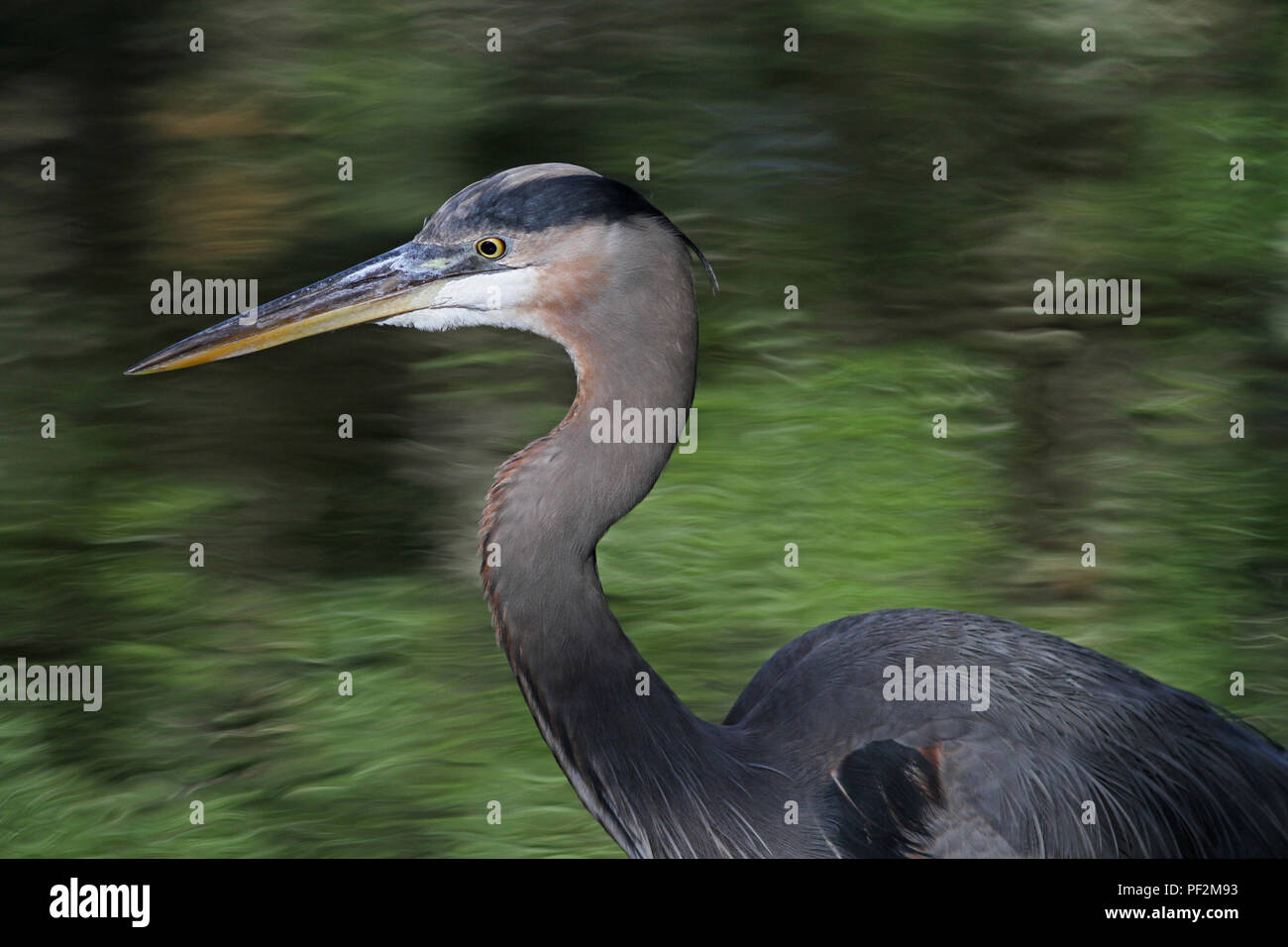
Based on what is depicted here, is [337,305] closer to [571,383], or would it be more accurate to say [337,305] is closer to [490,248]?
[490,248]

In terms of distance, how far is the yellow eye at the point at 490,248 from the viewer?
87.2 inches

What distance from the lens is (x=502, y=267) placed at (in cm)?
222

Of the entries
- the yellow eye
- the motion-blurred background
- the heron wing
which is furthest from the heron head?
the motion-blurred background

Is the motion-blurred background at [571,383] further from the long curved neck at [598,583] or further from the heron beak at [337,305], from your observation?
the heron beak at [337,305]

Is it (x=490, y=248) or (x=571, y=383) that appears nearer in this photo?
(x=490, y=248)

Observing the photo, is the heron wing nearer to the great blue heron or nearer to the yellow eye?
the great blue heron

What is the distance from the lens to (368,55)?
5555mm

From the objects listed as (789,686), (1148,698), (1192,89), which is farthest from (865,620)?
(1192,89)

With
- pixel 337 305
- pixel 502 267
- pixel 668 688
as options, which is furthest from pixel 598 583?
pixel 337 305

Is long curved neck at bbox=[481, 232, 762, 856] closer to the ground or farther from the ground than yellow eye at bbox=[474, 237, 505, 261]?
closer to the ground

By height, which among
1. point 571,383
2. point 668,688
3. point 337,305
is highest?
point 337,305

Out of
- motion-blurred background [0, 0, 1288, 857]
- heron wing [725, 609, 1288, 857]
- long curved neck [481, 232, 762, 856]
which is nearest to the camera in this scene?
long curved neck [481, 232, 762, 856]

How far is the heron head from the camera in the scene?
85.5 inches

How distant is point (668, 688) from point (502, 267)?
27.5 inches
